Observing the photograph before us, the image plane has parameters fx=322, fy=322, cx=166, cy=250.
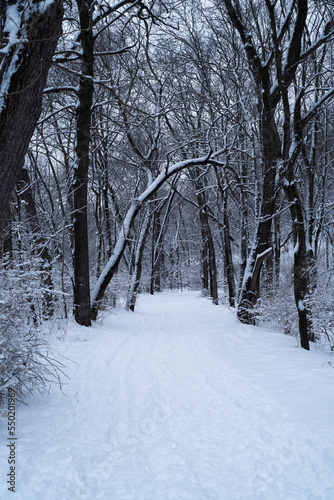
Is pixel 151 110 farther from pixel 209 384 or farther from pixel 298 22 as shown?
pixel 209 384

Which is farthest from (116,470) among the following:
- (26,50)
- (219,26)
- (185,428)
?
(219,26)

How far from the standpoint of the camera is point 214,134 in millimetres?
11773

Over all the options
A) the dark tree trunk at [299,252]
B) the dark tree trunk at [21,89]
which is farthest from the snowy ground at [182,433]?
the dark tree trunk at [21,89]

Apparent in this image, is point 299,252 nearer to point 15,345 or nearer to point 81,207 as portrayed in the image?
point 15,345

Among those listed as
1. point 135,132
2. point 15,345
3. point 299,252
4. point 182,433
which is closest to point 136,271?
point 135,132

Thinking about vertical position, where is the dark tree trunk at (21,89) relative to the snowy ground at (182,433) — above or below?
above

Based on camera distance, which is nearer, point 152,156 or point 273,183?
point 273,183

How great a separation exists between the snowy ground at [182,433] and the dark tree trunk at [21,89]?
2.10 metres

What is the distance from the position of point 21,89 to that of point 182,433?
135 inches

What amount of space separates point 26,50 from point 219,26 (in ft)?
34.2

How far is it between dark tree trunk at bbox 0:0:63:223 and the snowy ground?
2096 mm

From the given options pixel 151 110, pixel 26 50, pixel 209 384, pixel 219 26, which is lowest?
pixel 209 384

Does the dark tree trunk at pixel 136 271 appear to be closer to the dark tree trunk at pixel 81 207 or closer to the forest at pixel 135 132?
the forest at pixel 135 132

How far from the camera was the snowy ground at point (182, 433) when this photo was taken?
2227 mm
